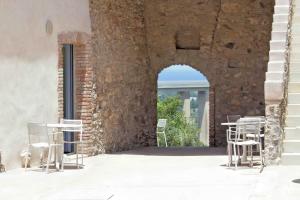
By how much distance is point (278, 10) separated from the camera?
10.8 meters

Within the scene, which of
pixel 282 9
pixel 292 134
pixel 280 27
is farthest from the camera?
pixel 282 9

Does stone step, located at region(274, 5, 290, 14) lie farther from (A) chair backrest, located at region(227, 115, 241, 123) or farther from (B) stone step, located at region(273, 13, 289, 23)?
(A) chair backrest, located at region(227, 115, 241, 123)

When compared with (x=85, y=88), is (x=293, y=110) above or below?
below

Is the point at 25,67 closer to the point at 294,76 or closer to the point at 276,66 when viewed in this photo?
the point at 276,66

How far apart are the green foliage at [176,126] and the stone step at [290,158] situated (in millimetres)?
16388

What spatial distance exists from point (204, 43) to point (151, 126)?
2453 millimetres

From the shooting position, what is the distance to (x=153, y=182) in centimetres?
841

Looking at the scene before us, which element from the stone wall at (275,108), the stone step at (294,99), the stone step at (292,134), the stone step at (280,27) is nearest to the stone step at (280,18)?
the stone step at (280,27)

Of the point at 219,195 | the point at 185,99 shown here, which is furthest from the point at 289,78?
the point at 185,99

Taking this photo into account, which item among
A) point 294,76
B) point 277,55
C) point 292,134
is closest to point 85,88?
point 294,76

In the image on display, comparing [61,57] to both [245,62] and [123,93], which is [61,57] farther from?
[245,62]

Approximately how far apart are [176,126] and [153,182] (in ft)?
59.9

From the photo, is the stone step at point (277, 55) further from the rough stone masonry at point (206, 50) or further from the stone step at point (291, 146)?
the rough stone masonry at point (206, 50)

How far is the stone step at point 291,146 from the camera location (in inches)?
348
